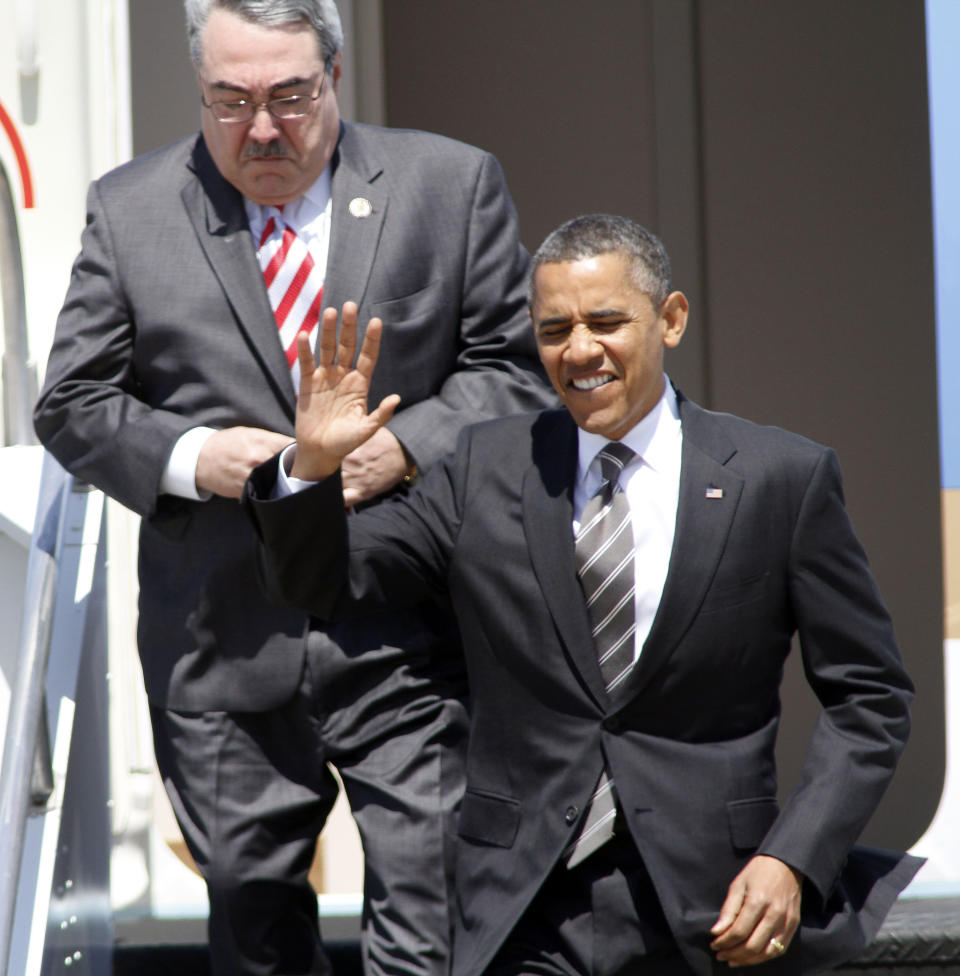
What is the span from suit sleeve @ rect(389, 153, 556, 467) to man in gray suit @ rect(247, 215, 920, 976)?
0.30 m

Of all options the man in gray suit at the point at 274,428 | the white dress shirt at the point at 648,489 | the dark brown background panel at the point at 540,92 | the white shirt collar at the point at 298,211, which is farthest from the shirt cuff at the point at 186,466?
the dark brown background panel at the point at 540,92

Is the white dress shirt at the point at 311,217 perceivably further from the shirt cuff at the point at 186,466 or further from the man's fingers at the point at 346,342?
the man's fingers at the point at 346,342

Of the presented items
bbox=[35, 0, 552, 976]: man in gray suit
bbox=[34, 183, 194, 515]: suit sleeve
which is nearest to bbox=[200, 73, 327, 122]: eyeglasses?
bbox=[35, 0, 552, 976]: man in gray suit

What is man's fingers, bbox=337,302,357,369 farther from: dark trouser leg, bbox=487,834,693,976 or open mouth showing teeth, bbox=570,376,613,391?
dark trouser leg, bbox=487,834,693,976

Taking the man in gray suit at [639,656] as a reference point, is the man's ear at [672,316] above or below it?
above

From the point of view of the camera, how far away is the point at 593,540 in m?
2.17

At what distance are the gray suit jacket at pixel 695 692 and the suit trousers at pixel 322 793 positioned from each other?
0.21 metres

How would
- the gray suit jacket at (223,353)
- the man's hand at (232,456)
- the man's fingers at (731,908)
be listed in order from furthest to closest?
the gray suit jacket at (223,353)
the man's hand at (232,456)
the man's fingers at (731,908)

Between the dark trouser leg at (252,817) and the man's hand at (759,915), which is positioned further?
the dark trouser leg at (252,817)

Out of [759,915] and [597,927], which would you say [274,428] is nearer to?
[597,927]

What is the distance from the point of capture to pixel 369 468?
7.91 feet

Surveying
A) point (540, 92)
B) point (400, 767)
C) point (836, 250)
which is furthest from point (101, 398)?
Result: point (836, 250)

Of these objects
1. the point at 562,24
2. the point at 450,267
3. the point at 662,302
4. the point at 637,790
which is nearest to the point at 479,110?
the point at 562,24

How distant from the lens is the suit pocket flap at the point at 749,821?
2.12 meters
